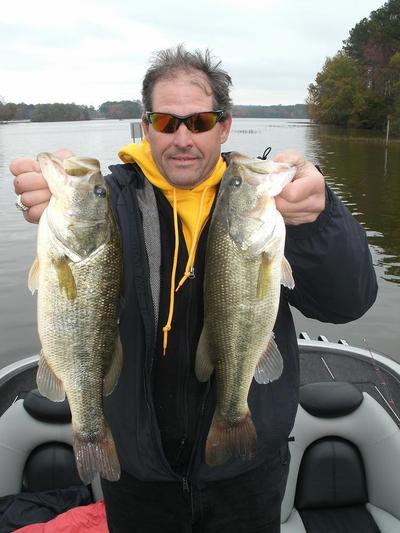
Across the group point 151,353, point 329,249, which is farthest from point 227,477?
point 329,249

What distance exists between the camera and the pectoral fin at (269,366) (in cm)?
254

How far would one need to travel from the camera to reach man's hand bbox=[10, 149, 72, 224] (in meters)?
2.22

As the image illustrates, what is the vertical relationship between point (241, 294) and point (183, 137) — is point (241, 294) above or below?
below

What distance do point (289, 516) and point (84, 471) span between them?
2.17 meters

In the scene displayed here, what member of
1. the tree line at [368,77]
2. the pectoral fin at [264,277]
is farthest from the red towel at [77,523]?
the tree line at [368,77]

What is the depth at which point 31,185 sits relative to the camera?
87.7 inches

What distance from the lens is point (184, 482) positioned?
2.64m

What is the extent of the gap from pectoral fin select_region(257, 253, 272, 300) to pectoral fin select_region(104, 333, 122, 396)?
2.41ft

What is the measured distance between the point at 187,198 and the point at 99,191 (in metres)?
0.62

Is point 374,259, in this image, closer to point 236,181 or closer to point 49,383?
point 236,181

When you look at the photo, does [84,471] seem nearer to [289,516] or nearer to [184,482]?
[184,482]

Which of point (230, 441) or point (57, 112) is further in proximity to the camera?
point (57, 112)

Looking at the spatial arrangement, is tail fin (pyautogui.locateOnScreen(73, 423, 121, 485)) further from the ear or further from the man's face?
the ear

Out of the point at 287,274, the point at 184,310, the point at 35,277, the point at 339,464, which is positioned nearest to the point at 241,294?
the point at 287,274
